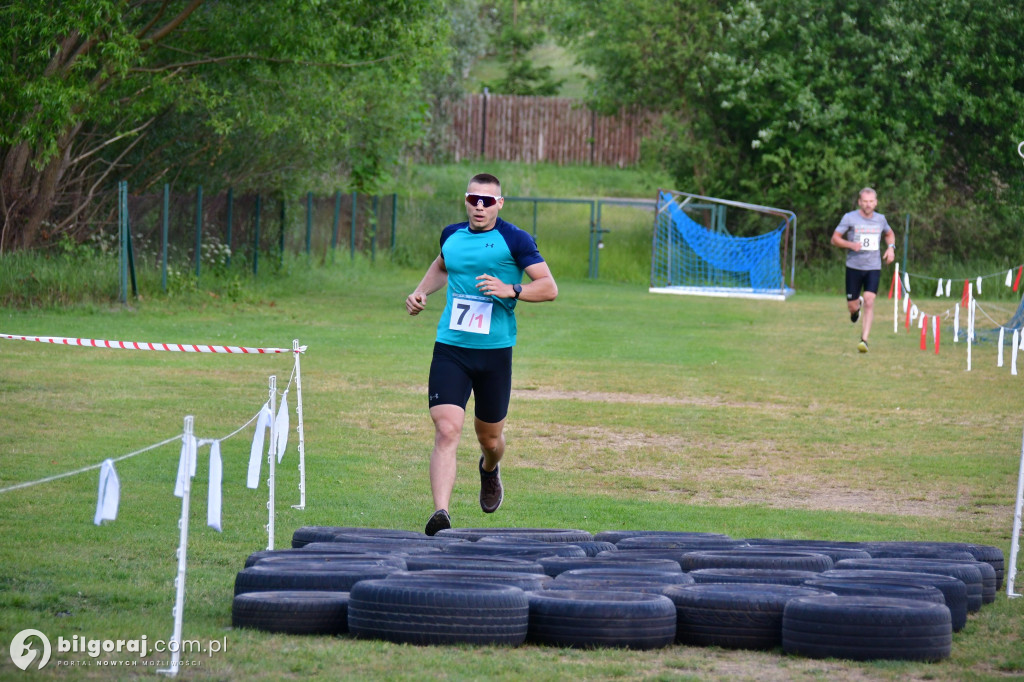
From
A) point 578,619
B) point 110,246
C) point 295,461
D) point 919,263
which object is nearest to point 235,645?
point 578,619

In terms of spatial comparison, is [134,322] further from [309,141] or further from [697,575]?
[697,575]

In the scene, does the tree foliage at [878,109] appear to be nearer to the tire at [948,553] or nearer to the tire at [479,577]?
the tire at [948,553]

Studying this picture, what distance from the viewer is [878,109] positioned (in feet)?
123

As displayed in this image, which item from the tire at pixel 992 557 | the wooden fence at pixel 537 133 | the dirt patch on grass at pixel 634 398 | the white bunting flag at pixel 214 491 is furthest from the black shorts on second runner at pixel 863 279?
the wooden fence at pixel 537 133

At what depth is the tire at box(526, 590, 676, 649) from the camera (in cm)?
557

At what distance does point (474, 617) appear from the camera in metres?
5.46

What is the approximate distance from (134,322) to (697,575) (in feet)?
52.1

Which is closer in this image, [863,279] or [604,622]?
[604,622]

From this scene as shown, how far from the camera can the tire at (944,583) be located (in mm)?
6070

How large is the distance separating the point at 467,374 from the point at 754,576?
2.39 metres

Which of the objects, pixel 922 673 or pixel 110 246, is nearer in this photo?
pixel 922 673

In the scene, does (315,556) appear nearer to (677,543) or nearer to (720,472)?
(677,543)

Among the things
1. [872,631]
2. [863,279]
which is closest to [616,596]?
[872,631]

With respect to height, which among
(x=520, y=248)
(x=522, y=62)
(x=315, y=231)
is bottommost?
(x=520, y=248)
